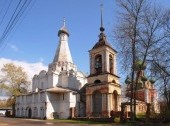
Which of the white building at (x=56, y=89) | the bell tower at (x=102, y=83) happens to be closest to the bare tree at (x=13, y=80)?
Result: the white building at (x=56, y=89)

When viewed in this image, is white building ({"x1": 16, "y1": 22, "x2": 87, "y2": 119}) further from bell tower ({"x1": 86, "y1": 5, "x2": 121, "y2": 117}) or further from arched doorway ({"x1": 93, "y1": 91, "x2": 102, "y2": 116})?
bell tower ({"x1": 86, "y1": 5, "x2": 121, "y2": 117})

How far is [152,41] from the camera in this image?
3100 centimetres

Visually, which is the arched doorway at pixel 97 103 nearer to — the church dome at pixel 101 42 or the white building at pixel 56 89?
the white building at pixel 56 89

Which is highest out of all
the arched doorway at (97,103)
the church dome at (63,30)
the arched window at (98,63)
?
the church dome at (63,30)

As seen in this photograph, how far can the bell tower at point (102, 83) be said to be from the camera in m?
44.4

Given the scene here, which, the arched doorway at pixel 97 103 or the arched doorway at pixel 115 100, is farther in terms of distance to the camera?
the arched doorway at pixel 115 100

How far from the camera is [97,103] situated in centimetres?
4581

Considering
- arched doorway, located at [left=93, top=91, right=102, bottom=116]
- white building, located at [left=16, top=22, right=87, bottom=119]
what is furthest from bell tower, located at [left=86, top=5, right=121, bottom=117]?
white building, located at [left=16, top=22, right=87, bottom=119]

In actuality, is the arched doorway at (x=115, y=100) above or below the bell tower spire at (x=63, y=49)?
below

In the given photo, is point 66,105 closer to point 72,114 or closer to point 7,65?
point 72,114

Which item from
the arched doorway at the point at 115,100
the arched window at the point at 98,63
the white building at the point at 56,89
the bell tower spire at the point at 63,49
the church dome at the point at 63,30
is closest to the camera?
the arched doorway at the point at 115,100

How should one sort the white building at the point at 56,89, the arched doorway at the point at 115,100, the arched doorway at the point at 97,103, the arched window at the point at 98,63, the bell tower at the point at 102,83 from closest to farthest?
1. the bell tower at the point at 102,83
2. the arched doorway at the point at 97,103
3. the arched doorway at the point at 115,100
4. the arched window at the point at 98,63
5. the white building at the point at 56,89

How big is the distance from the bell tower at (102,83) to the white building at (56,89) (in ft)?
15.3

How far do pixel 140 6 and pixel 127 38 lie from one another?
12.6 ft
